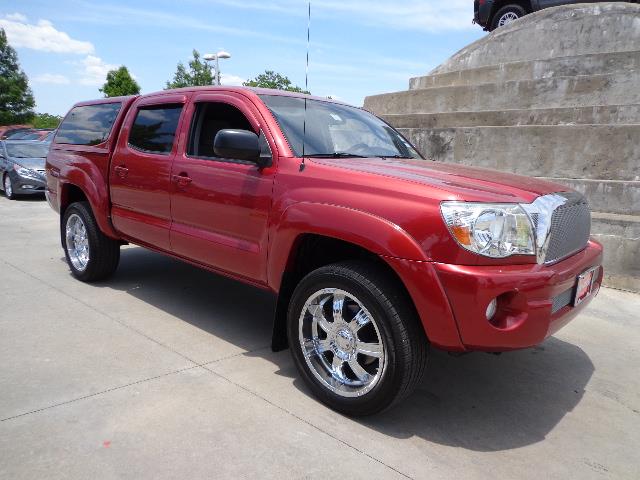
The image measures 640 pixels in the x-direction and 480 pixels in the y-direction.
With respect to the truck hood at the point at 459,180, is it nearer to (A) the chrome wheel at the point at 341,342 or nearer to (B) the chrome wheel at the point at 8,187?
(A) the chrome wheel at the point at 341,342

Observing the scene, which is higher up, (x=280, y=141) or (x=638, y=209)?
(x=280, y=141)

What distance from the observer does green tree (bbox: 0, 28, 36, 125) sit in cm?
4453

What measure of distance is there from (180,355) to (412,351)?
174cm

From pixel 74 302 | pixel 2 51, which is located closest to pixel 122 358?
pixel 74 302

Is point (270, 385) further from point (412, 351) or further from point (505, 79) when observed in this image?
point (505, 79)

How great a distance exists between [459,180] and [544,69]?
7.68 meters

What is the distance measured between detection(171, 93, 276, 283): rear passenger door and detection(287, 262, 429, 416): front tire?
1.64 ft

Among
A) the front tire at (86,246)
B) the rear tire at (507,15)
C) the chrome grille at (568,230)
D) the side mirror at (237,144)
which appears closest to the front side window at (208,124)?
the side mirror at (237,144)

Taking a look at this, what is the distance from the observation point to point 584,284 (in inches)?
118

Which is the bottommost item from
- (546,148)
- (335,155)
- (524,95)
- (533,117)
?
(335,155)

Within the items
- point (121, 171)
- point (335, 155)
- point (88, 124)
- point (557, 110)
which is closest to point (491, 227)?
point (335, 155)

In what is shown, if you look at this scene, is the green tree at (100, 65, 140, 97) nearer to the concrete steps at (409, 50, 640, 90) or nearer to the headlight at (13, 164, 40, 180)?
the headlight at (13, 164, 40, 180)

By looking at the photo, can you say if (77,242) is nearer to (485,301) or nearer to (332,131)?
(332,131)

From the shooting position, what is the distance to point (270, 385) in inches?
126
